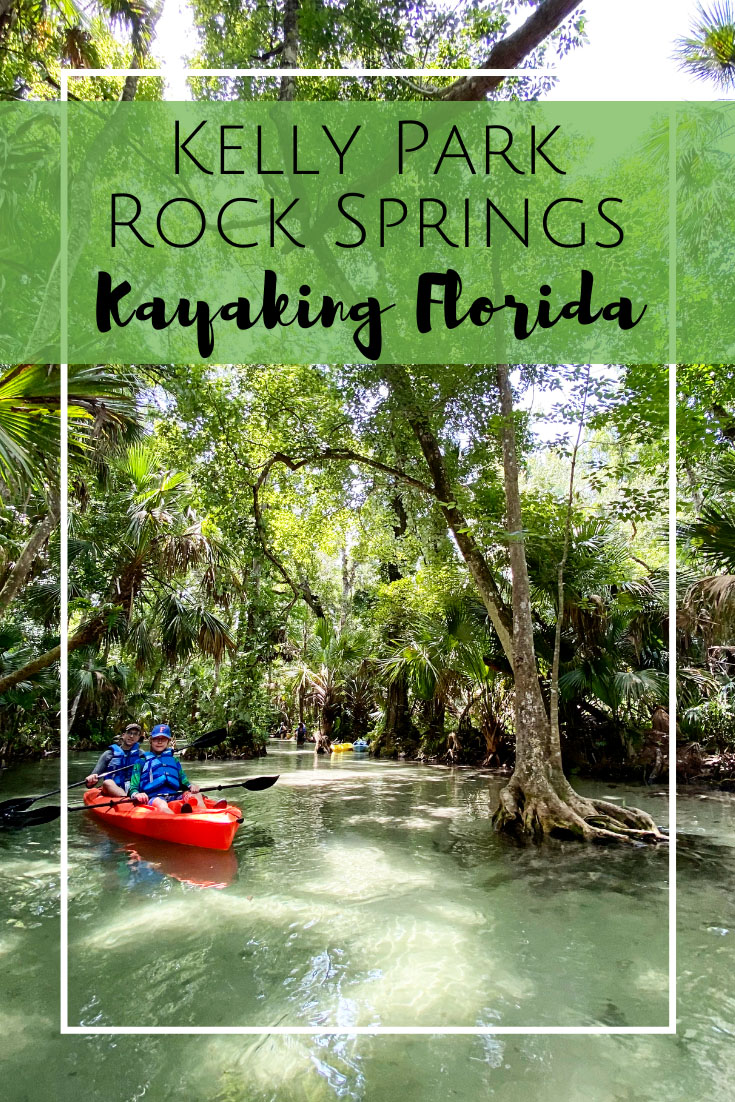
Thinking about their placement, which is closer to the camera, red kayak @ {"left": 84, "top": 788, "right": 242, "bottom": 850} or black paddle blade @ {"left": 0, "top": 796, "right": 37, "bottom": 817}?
black paddle blade @ {"left": 0, "top": 796, "right": 37, "bottom": 817}

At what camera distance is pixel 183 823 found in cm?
718

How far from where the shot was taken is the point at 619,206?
8.26 metres

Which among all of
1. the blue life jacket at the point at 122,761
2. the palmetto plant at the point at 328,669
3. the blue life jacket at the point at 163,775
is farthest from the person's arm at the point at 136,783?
the palmetto plant at the point at 328,669

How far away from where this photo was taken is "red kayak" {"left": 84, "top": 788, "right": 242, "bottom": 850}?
7.06 metres

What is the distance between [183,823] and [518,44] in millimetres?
8702

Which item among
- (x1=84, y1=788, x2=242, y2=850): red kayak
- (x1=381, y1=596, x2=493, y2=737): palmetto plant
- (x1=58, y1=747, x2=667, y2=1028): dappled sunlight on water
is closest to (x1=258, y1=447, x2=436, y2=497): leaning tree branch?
(x1=381, y1=596, x2=493, y2=737): palmetto plant

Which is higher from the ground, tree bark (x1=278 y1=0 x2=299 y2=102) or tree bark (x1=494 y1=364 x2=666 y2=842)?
tree bark (x1=278 y1=0 x2=299 y2=102)

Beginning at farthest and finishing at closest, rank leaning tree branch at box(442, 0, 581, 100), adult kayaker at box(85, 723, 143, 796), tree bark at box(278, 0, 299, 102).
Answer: adult kayaker at box(85, 723, 143, 796), tree bark at box(278, 0, 299, 102), leaning tree branch at box(442, 0, 581, 100)

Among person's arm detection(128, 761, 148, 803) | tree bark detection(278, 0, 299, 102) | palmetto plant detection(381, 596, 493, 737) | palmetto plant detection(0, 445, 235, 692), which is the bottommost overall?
person's arm detection(128, 761, 148, 803)

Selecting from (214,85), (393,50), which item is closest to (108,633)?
(214,85)

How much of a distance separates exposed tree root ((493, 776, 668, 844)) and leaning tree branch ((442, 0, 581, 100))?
7595 mm

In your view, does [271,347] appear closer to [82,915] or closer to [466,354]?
[466,354]

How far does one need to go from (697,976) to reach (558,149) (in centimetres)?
923

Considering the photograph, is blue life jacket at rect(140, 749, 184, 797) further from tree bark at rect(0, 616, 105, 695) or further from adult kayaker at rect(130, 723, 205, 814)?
tree bark at rect(0, 616, 105, 695)
